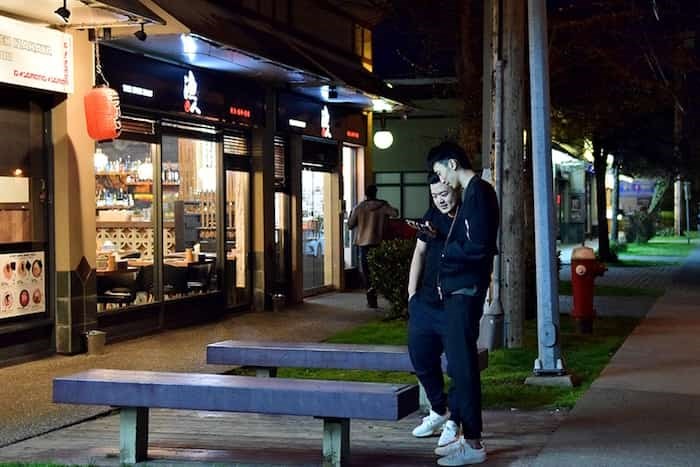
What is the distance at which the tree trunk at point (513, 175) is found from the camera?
36.5ft

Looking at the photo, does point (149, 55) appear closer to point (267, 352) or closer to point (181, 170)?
point (181, 170)

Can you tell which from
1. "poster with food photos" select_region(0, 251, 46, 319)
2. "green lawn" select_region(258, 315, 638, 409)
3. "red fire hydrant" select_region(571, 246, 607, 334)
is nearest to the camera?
"green lawn" select_region(258, 315, 638, 409)

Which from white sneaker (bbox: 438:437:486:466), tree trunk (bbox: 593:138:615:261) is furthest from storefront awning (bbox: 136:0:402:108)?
tree trunk (bbox: 593:138:615:261)

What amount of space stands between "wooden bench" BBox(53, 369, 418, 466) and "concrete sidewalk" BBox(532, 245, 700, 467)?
1.25 m

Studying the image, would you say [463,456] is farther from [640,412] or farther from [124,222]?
[124,222]

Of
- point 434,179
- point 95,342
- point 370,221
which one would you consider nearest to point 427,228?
point 434,179

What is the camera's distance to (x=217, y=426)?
7.76 meters

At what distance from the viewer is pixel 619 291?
65.9ft

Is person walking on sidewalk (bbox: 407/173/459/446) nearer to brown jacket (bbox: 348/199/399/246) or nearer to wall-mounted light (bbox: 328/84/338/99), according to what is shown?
wall-mounted light (bbox: 328/84/338/99)

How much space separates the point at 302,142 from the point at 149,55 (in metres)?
5.21

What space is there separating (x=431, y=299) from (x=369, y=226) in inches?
378

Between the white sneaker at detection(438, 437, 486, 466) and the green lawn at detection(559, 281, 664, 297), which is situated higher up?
the green lawn at detection(559, 281, 664, 297)

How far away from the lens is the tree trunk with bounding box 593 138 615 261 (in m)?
28.8

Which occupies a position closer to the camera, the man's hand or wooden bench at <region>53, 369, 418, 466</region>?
wooden bench at <region>53, 369, 418, 466</region>
